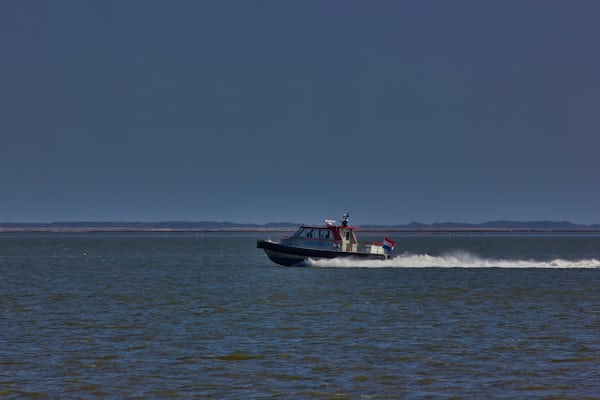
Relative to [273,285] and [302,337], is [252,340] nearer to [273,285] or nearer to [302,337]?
[302,337]

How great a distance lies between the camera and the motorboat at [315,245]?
213ft

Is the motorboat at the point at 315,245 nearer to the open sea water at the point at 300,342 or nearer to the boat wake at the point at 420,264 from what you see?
the boat wake at the point at 420,264

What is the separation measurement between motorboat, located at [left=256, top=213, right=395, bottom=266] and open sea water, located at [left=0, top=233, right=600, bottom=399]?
1333 cm

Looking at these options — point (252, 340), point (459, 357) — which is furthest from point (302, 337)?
point (459, 357)

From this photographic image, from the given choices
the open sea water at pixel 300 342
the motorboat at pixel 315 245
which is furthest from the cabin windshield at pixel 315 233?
the open sea water at pixel 300 342

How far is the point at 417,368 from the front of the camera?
22609mm

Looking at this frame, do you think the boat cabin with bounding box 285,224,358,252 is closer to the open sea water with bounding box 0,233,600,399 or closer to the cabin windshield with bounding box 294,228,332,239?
the cabin windshield with bounding box 294,228,332,239

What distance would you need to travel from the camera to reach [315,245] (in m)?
65.3

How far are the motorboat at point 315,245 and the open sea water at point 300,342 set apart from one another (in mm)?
13332

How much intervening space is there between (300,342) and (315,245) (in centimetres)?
3828

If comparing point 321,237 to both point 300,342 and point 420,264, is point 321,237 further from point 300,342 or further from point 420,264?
point 300,342

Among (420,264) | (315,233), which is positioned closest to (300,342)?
(315,233)

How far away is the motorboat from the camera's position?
65000 millimetres

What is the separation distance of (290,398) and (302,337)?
9193 mm
